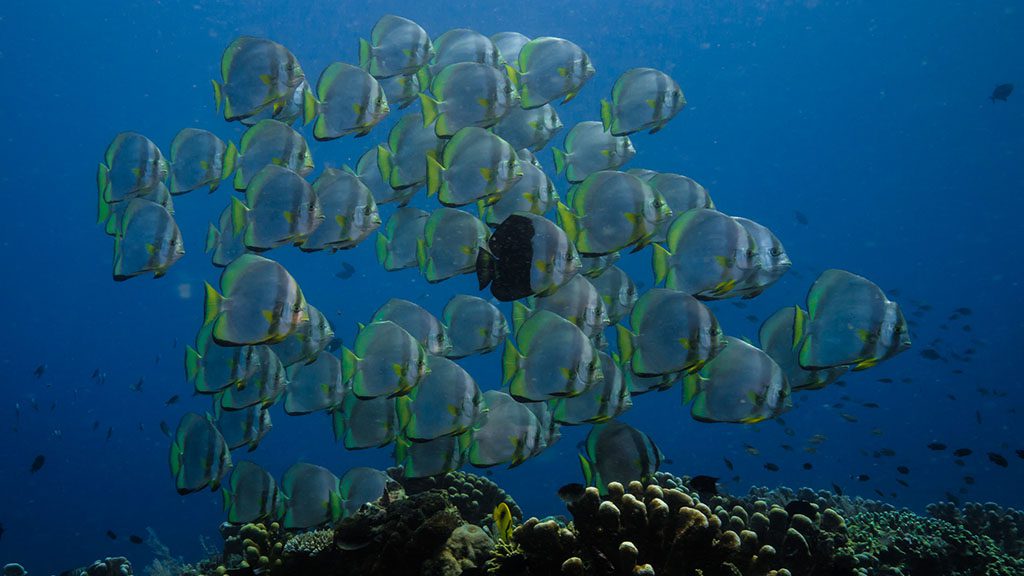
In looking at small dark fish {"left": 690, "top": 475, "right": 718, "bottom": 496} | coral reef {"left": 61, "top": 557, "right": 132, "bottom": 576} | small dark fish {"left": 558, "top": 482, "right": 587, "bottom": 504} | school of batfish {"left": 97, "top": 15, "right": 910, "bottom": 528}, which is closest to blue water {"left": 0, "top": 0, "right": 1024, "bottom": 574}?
coral reef {"left": 61, "top": 557, "right": 132, "bottom": 576}

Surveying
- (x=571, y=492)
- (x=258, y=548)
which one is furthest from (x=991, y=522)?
(x=258, y=548)

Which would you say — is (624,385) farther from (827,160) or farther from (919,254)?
(919,254)

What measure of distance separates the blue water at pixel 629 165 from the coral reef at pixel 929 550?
25.1 meters

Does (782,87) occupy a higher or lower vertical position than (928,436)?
higher

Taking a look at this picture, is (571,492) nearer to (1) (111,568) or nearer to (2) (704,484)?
(2) (704,484)

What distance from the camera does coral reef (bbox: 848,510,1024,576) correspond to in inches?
278

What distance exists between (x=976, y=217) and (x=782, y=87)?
79.3 feet

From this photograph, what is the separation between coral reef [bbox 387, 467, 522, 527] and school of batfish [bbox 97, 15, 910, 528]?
0.76 metres

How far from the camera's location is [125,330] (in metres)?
49.0

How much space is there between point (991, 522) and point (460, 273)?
975 centimetres

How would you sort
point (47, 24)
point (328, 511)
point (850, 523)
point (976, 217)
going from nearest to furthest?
point (328, 511) < point (850, 523) < point (47, 24) < point (976, 217)

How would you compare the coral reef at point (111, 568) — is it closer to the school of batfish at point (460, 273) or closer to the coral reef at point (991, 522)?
the school of batfish at point (460, 273)

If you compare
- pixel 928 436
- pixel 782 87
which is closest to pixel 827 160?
pixel 782 87

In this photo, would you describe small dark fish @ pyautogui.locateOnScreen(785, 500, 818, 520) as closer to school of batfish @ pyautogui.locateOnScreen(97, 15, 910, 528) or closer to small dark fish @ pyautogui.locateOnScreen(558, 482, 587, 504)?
school of batfish @ pyautogui.locateOnScreen(97, 15, 910, 528)
